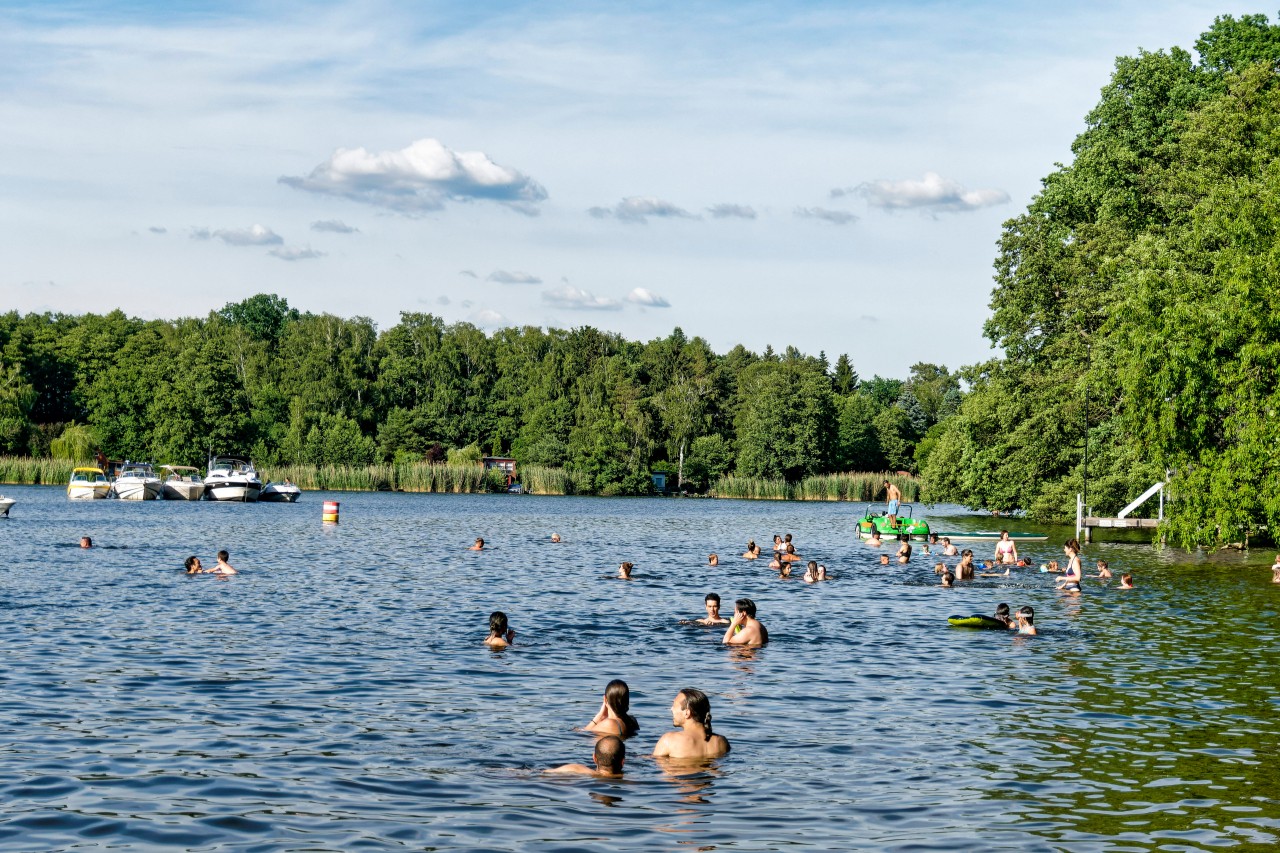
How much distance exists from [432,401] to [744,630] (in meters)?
147

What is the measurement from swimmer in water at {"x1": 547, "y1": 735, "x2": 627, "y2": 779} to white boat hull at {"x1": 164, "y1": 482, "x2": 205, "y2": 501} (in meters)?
93.4

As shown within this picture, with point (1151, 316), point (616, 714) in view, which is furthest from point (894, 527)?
point (616, 714)

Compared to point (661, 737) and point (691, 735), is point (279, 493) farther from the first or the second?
point (691, 735)

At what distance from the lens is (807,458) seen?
150000 millimetres

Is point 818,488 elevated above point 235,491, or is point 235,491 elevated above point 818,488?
point 818,488

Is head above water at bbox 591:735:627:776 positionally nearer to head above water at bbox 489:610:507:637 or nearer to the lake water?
the lake water

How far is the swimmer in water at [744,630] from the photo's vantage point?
80.2 feet

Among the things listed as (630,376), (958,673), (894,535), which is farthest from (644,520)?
(630,376)

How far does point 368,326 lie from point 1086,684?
159m

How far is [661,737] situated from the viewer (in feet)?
52.2

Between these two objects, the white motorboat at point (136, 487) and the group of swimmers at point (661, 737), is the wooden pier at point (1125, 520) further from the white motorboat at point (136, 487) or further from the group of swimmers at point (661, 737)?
the white motorboat at point (136, 487)

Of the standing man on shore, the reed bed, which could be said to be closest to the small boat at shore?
the standing man on shore

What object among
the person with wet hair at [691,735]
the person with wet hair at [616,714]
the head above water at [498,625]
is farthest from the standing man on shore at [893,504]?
the person with wet hair at [691,735]

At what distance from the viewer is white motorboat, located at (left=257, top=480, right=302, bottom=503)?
334 ft
